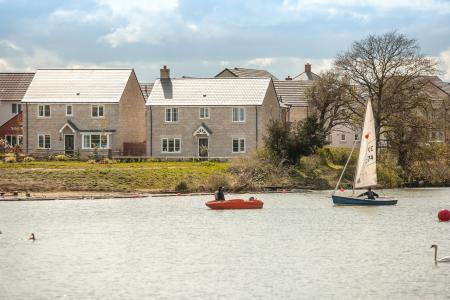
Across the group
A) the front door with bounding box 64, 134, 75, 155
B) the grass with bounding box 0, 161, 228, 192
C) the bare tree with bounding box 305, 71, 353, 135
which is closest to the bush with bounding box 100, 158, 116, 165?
the grass with bounding box 0, 161, 228, 192

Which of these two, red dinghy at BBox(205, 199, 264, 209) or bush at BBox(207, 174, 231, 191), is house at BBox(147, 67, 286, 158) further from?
red dinghy at BBox(205, 199, 264, 209)

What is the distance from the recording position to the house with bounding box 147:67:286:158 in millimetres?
108062

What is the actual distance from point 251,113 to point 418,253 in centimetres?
5666

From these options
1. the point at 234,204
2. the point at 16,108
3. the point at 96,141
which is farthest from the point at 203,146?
the point at 234,204

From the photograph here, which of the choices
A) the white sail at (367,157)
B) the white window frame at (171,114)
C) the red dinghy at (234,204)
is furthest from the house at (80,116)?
the white sail at (367,157)

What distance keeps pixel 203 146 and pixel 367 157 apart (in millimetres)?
32506

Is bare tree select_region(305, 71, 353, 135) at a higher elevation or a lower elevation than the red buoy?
higher

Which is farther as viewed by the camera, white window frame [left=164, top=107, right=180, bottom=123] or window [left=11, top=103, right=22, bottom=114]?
window [left=11, top=103, right=22, bottom=114]

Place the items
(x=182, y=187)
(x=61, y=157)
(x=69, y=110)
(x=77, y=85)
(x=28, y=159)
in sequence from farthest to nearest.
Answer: (x=77, y=85) < (x=69, y=110) < (x=61, y=157) < (x=28, y=159) < (x=182, y=187)

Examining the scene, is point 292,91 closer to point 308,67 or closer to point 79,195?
point 308,67

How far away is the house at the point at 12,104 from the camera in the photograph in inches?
4601

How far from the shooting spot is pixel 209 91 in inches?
4355

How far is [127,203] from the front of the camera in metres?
80.3

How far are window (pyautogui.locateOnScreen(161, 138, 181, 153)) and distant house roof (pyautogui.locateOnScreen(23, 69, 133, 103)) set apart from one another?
6359 mm
